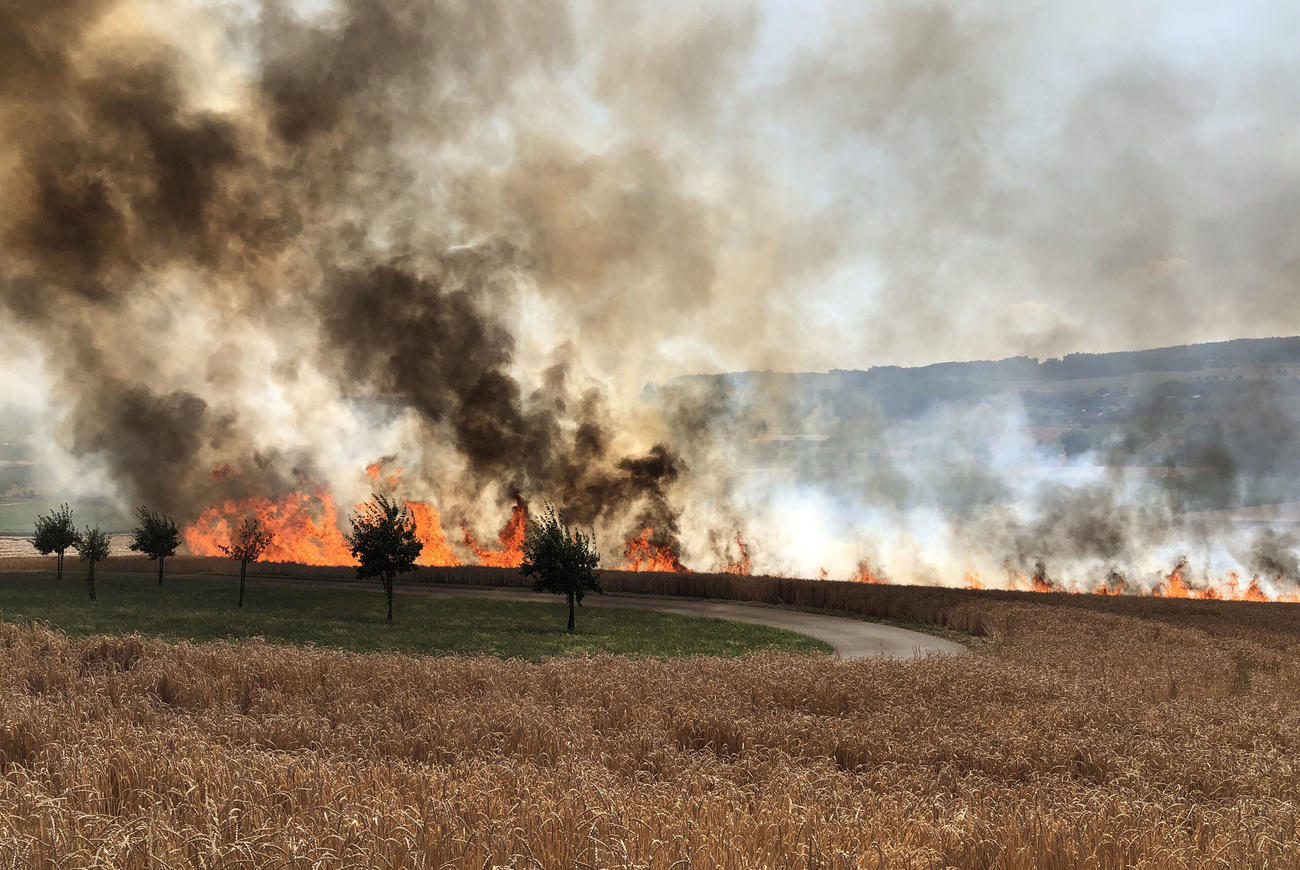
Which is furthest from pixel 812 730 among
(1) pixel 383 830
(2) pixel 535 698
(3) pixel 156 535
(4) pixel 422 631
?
(3) pixel 156 535

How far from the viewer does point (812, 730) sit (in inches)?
491

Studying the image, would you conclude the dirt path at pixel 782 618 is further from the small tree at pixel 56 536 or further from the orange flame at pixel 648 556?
the orange flame at pixel 648 556

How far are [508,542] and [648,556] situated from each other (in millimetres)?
12176

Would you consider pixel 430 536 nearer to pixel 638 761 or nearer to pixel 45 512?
pixel 638 761

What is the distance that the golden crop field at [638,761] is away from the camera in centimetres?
612

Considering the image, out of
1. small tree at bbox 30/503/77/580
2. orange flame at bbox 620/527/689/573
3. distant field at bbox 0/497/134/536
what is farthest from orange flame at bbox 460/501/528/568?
distant field at bbox 0/497/134/536

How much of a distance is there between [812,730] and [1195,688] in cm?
1033

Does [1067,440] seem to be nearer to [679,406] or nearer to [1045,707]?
[679,406]

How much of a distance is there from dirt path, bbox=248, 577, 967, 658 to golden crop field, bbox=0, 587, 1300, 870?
7.09 metres

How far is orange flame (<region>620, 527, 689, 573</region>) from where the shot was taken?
234 feet

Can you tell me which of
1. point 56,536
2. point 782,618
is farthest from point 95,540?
point 782,618

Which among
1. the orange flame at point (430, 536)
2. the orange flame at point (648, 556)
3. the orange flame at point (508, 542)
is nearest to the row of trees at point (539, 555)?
the orange flame at point (430, 536)

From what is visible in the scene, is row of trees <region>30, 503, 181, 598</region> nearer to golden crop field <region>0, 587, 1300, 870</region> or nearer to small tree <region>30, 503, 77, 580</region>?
small tree <region>30, 503, 77, 580</region>

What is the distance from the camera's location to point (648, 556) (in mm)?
74375
